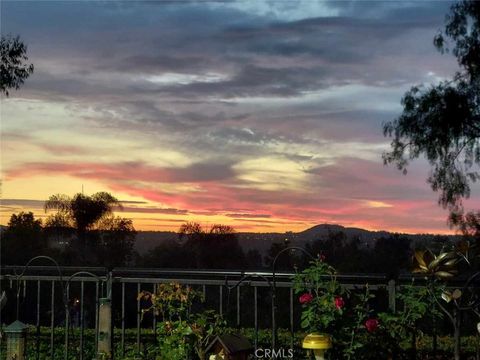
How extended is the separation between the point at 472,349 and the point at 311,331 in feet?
6.94

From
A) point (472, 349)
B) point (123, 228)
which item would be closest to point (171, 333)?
point (472, 349)

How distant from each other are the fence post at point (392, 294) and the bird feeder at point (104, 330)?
2.00 meters

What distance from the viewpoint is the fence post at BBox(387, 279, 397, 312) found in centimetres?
474

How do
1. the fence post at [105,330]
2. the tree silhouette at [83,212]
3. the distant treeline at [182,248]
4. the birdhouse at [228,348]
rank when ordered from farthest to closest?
the tree silhouette at [83,212]
the distant treeline at [182,248]
the fence post at [105,330]
the birdhouse at [228,348]

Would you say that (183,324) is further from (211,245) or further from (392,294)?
(211,245)

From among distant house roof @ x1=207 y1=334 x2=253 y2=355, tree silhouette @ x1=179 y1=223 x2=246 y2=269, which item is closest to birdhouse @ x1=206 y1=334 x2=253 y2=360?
distant house roof @ x1=207 y1=334 x2=253 y2=355

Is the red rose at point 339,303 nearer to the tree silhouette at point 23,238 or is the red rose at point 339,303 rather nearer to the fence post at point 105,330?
the fence post at point 105,330

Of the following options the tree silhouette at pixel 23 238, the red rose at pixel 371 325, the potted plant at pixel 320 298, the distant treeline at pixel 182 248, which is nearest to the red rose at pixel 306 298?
the potted plant at pixel 320 298

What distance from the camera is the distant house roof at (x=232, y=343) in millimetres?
4027

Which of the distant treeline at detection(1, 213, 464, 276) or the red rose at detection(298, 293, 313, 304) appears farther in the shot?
the distant treeline at detection(1, 213, 464, 276)

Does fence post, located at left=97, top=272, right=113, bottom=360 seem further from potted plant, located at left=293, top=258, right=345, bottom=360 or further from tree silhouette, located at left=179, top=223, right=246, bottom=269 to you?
tree silhouette, located at left=179, top=223, right=246, bottom=269

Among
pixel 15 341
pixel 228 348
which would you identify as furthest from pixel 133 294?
pixel 228 348

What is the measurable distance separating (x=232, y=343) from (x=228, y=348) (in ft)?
0.21

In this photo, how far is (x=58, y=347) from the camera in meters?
7.15
